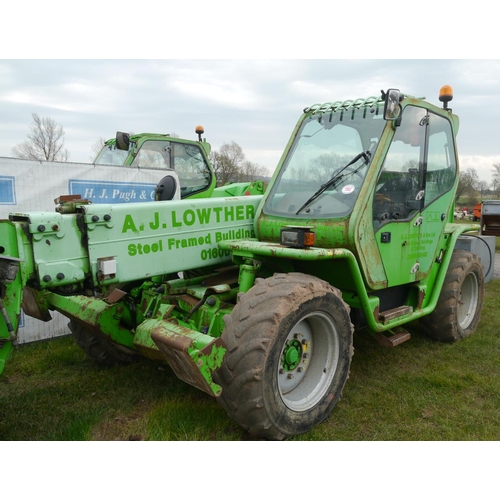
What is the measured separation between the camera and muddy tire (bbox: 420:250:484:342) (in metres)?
5.16

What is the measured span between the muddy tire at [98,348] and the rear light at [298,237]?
2.05 metres

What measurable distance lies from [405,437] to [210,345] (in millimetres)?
1714

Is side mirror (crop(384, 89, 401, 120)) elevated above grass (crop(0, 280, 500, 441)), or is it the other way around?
side mirror (crop(384, 89, 401, 120))

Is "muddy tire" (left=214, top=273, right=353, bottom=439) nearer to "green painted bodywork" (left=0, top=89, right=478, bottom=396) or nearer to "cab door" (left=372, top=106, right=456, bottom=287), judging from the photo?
"green painted bodywork" (left=0, top=89, right=478, bottom=396)

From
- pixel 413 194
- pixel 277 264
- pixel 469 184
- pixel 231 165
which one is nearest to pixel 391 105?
pixel 413 194

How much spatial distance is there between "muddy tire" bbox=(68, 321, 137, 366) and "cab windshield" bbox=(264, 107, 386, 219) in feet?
6.82

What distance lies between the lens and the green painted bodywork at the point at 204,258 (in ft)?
9.89

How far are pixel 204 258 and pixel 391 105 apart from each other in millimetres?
2000

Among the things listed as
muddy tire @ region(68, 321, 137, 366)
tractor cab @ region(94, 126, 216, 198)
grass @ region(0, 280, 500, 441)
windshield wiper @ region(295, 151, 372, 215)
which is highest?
tractor cab @ region(94, 126, 216, 198)

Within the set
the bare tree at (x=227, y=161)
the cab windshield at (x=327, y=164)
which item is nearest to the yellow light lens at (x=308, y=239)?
the cab windshield at (x=327, y=164)

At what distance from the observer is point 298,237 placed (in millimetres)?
3418

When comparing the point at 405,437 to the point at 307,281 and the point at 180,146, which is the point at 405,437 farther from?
the point at 180,146

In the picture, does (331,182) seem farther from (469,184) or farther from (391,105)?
(469,184)

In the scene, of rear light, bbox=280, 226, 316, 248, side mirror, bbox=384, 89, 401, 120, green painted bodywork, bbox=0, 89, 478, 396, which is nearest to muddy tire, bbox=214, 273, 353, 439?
green painted bodywork, bbox=0, 89, 478, 396
